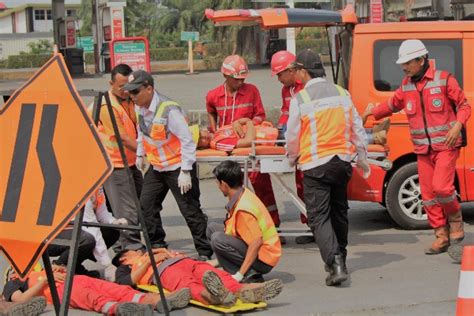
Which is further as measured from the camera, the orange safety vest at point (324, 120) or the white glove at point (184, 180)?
the white glove at point (184, 180)

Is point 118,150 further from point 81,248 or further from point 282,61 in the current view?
point 282,61

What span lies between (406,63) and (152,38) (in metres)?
61.0

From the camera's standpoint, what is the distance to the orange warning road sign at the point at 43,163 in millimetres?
6070

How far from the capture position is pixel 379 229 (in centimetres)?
1081

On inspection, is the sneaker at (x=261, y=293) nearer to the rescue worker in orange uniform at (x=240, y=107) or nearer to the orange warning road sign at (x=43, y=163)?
the orange warning road sign at (x=43, y=163)

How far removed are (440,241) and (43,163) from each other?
4.47 meters

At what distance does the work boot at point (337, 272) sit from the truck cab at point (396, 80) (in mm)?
2175

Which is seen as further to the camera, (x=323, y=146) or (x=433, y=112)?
(x=433, y=112)

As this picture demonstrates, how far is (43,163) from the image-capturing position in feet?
20.2

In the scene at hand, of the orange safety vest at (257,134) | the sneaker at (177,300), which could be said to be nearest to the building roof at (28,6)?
the orange safety vest at (257,134)

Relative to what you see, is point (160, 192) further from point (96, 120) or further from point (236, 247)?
point (96, 120)

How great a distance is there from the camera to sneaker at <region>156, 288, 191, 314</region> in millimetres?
7441

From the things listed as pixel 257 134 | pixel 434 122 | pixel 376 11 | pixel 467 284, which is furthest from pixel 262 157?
pixel 376 11

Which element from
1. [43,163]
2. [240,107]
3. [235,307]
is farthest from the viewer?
[240,107]
